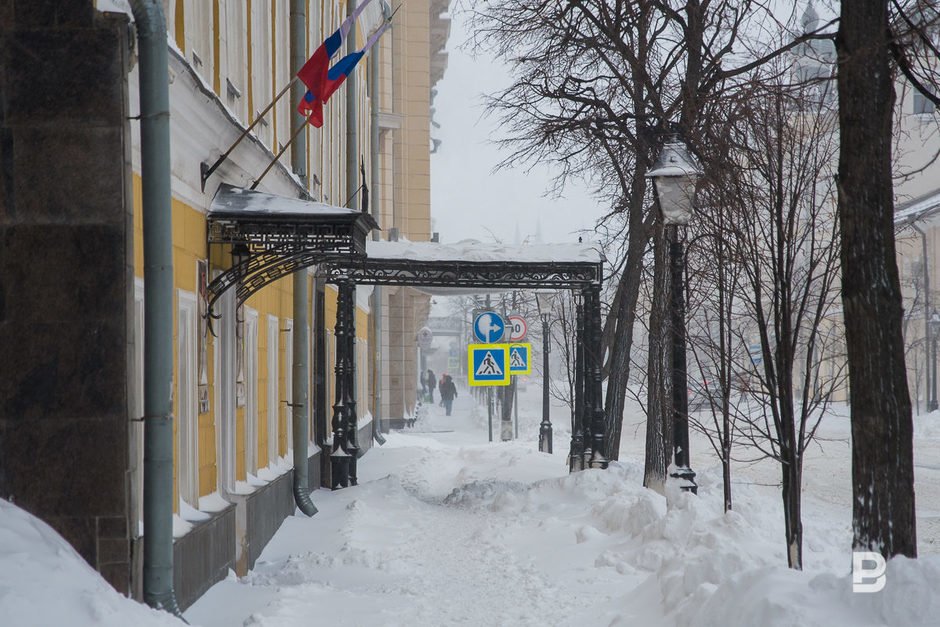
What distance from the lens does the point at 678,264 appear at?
1229 centimetres

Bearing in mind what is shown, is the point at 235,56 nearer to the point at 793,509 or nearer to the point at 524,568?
the point at 524,568

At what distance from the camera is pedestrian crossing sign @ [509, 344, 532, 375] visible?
26.3m

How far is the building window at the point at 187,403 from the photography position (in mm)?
9555

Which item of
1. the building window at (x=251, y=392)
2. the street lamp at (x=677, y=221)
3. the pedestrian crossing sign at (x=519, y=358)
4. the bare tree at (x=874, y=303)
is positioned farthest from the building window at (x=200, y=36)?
the pedestrian crossing sign at (x=519, y=358)

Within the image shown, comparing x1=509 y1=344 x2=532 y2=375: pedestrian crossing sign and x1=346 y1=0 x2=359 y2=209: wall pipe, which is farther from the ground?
x1=346 y1=0 x2=359 y2=209: wall pipe

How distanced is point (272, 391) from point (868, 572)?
1024 cm

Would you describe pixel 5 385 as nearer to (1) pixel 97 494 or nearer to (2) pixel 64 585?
(1) pixel 97 494

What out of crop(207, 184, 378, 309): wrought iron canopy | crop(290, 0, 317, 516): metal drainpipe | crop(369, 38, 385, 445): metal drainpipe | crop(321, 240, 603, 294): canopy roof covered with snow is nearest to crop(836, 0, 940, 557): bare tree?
crop(207, 184, 378, 309): wrought iron canopy

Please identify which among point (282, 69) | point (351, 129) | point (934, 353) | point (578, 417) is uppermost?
point (351, 129)

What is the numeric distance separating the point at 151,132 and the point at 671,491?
664 centimetres

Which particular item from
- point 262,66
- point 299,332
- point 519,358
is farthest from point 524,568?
point 519,358

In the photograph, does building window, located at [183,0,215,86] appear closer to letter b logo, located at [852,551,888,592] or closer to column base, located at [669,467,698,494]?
column base, located at [669,467,698,494]

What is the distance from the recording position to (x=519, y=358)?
87.4 ft

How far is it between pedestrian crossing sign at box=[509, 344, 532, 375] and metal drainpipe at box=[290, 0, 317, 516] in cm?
1007
